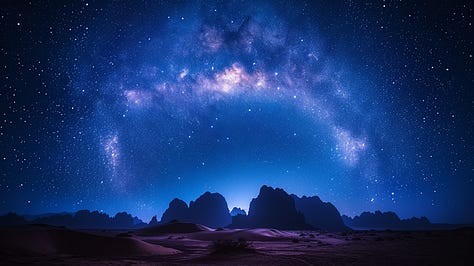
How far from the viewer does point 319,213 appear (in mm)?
175000

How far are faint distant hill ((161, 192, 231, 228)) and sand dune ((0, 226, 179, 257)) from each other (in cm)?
Result: 14682

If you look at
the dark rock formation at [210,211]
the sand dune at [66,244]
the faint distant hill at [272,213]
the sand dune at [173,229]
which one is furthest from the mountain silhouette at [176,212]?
the sand dune at [66,244]

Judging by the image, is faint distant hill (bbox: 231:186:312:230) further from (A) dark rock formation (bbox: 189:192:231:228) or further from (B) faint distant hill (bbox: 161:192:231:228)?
(B) faint distant hill (bbox: 161:192:231:228)

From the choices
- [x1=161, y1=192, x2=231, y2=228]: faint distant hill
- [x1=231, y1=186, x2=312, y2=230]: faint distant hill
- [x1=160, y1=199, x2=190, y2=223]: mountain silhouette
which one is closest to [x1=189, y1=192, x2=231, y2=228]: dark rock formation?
[x1=161, y1=192, x2=231, y2=228]: faint distant hill

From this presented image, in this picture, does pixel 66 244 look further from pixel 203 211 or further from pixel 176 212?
pixel 176 212

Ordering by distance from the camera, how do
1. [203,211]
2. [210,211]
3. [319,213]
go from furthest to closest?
1. [319,213]
2. [210,211]
3. [203,211]

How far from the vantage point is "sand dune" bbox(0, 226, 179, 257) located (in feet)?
45.2

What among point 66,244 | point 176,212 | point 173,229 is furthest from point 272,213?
point 66,244

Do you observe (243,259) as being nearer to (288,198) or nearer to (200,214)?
(288,198)

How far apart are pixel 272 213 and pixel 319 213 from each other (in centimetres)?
6218

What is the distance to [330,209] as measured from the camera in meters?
177

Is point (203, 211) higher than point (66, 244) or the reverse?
higher

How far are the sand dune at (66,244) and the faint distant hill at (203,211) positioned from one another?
147m

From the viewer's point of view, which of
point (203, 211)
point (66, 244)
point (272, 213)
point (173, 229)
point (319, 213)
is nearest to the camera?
point (66, 244)
